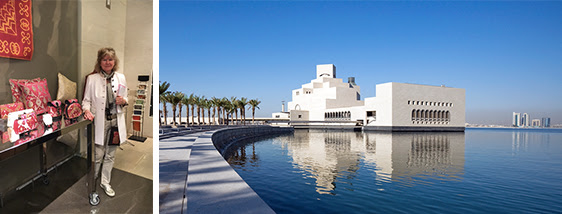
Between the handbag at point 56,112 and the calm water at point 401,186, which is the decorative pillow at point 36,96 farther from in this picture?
the calm water at point 401,186

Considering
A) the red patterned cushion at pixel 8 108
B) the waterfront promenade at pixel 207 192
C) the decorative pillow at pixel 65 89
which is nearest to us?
the red patterned cushion at pixel 8 108

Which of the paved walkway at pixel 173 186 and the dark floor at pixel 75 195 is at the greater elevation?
the dark floor at pixel 75 195

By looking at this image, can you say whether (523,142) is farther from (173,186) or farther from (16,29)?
(16,29)

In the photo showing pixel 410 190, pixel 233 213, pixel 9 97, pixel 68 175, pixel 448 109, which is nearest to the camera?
pixel 9 97

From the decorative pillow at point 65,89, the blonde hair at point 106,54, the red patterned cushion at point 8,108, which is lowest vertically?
the red patterned cushion at point 8,108

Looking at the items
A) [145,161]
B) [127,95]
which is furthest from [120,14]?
[145,161]

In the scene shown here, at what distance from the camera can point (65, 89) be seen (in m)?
1.43

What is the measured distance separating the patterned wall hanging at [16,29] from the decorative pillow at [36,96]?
5.2 inches

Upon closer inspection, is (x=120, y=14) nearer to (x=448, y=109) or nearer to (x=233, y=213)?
(x=233, y=213)

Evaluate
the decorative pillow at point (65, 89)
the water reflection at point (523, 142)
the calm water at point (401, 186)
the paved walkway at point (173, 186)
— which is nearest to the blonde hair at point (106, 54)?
the decorative pillow at point (65, 89)

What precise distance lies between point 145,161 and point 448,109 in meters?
58.7

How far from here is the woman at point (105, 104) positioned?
1.54 m

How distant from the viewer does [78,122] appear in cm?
Answer: 149

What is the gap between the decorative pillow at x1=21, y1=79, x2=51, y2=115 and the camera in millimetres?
1275
